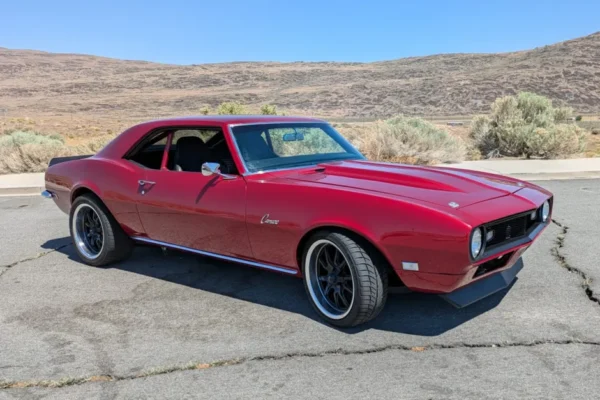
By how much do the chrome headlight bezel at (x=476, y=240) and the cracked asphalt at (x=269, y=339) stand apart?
0.60 meters

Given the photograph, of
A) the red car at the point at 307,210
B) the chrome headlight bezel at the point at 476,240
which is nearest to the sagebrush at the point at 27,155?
the red car at the point at 307,210

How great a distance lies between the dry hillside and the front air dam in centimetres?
5680

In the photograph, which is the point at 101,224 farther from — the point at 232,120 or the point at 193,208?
the point at 232,120

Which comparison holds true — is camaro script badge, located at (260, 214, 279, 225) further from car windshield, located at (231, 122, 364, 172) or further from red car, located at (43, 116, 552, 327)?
car windshield, located at (231, 122, 364, 172)

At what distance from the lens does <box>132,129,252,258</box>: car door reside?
430cm

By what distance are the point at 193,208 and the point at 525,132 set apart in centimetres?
1299

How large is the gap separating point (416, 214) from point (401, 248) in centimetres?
23

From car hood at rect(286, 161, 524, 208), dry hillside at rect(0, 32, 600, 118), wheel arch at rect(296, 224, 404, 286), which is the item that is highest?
dry hillside at rect(0, 32, 600, 118)

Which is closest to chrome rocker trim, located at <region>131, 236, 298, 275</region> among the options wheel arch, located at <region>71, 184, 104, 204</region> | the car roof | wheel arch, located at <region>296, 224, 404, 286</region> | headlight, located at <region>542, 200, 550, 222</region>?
wheel arch, located at <region>296, 224, 404, 286</region>

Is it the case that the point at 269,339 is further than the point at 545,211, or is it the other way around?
the point at 545,211

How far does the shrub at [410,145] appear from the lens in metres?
13.6

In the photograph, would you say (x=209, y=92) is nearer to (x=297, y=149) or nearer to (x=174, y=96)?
(x=174, y=96)

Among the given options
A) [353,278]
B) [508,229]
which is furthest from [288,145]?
[508,229]

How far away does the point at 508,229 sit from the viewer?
3.77 metres
